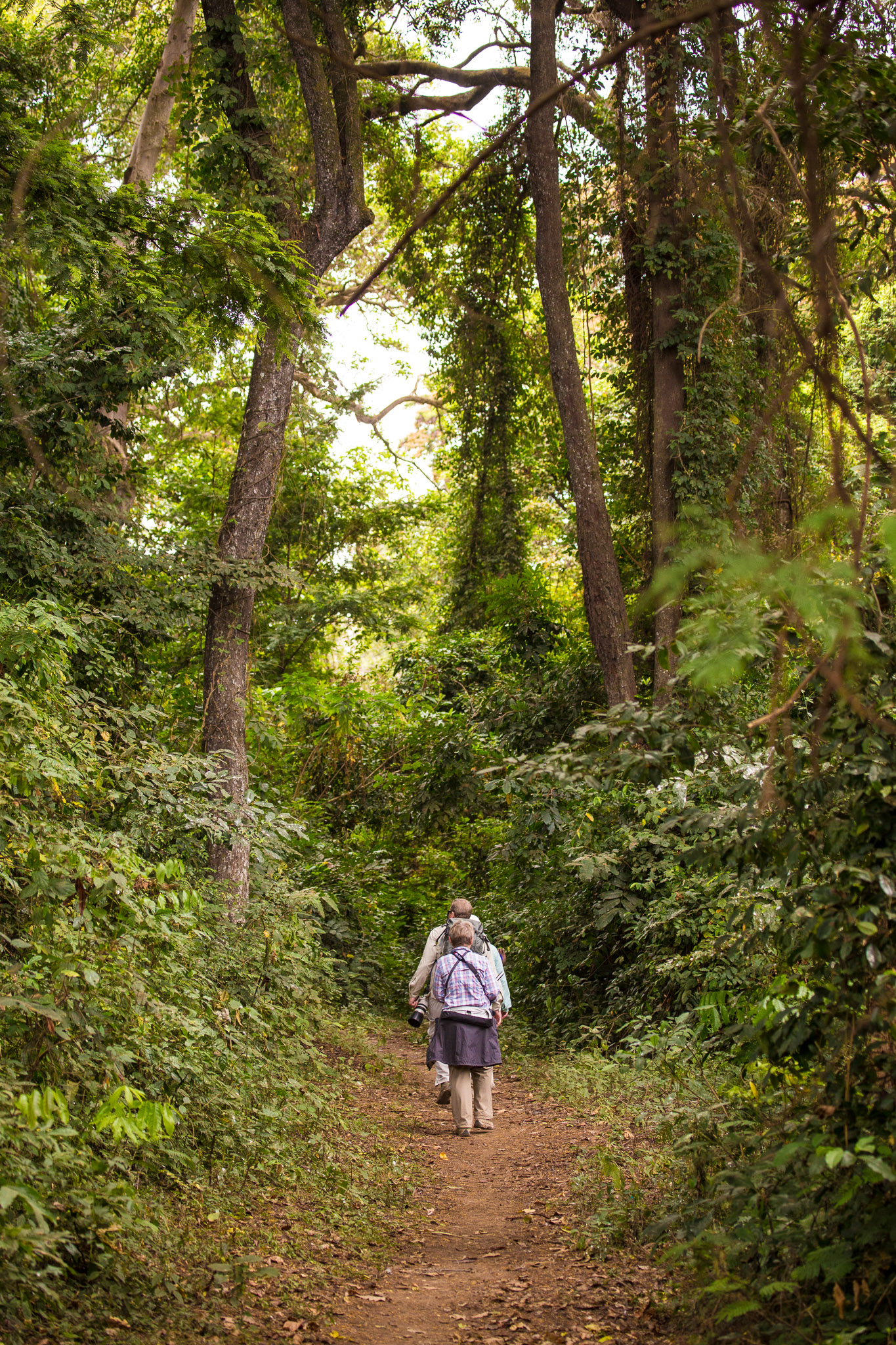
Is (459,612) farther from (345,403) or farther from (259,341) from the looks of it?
(259,341)

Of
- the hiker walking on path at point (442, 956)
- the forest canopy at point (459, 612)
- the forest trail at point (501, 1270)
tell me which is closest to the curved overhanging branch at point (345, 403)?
the forest canopy at point (459, 612)

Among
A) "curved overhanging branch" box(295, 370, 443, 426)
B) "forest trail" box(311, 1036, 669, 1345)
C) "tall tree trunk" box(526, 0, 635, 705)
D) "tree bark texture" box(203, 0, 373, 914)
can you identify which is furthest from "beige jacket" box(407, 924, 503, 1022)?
"curved overhanging branch" box(295, 370, 443, 426)

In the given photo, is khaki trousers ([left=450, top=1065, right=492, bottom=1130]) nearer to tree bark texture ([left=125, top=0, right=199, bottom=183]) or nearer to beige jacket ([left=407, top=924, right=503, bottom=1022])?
beige jacket ([left=407, top=924, right=503, bottom=1022])

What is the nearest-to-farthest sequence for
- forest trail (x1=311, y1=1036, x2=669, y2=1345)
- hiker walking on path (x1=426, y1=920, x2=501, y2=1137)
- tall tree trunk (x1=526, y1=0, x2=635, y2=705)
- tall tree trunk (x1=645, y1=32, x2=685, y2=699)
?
1. forest trail (x1=311, y1=1036, x2=669, y2=1345)
2. hiker walking on path (x1=426, y1=920, x2=501, y2=1137)
3. tall tree trunk (x1=645, y1=32, x2=685, y2=699)
4. tall tree trunk (x1=526, y1=0, x2=635, y2=705)

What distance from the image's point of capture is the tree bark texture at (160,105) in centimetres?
1218

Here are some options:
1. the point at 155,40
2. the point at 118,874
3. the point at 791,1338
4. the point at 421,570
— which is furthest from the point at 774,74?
the point at 421,570

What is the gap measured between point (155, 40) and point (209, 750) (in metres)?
10.4

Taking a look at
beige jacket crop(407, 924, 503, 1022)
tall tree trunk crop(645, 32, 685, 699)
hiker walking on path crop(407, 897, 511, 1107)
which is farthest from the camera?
tall tree trunk crop(645, 32, 685, 699)

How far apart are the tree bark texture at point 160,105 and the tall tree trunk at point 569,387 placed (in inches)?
169

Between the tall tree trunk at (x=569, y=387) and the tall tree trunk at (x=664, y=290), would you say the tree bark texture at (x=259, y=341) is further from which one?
the tall tree trunk at (x=664, y=290)

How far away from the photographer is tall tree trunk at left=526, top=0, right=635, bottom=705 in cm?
1099

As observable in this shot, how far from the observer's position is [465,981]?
24.8ft

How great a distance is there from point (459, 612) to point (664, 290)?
23.7ft

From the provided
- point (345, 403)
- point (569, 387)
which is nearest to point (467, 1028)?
point (569, 387)
